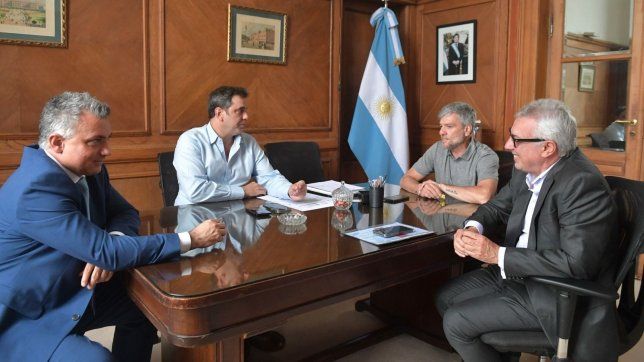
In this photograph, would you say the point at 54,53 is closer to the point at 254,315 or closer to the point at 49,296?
the point at 49,296

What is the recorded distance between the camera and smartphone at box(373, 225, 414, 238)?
1823mm

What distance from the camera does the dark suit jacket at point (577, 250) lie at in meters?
1.56

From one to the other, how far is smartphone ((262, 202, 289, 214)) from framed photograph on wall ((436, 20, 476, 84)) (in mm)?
2701

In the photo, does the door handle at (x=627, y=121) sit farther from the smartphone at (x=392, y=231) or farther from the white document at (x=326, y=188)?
the smartphone at (x=392, y=231)

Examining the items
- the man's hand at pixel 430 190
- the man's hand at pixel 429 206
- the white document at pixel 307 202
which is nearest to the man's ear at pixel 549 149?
the man's hand at pixel 429 206

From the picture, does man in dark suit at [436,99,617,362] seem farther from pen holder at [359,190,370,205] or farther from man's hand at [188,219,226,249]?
man's hand at [188,219,226,249]

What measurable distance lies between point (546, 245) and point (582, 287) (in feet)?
0.81

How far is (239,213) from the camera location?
7.16 ft

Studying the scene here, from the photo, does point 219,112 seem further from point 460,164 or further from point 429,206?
point 460,164

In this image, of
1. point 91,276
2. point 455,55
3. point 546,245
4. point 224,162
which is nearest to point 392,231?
point 546,245

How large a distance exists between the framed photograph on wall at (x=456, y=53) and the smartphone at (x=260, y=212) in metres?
2.83

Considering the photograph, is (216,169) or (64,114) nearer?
(64,114)

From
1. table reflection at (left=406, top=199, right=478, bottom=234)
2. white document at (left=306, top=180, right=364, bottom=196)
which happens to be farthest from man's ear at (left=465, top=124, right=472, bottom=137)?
white document at (left=306, top=180, right=364, bottom=196)

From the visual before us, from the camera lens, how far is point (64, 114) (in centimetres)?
155
